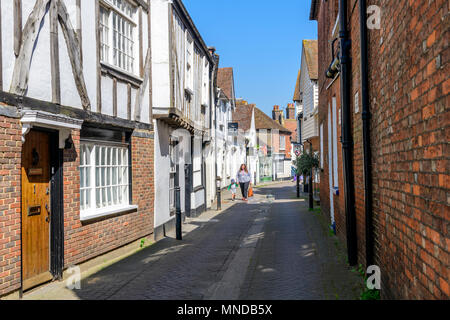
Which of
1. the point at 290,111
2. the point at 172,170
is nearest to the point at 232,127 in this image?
the point at 172,170

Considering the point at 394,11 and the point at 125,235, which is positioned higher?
the point at 394,11

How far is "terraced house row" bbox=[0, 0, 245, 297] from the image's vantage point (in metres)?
5.43

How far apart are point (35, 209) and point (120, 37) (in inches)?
169

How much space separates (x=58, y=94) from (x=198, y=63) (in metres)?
9.76

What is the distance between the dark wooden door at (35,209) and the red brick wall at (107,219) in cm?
36

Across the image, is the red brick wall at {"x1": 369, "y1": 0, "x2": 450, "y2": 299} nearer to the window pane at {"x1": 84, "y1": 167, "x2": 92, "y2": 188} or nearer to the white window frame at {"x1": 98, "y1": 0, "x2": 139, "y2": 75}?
the window pane at {"x1": 84, "y1": 167, "x2": 92, "y2": 188}

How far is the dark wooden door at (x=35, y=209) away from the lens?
19.0 ft

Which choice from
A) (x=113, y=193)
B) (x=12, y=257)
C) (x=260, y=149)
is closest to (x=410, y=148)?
(x=12, y=257)

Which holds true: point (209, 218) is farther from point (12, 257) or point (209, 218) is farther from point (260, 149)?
point (260, 149)

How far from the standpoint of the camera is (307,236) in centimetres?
1038

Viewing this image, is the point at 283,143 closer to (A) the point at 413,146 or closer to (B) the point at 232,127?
(B) the point at 232,127

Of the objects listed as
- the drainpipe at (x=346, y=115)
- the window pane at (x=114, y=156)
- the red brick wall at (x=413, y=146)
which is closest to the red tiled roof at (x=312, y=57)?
the drainpipe at (x=346, y=115)

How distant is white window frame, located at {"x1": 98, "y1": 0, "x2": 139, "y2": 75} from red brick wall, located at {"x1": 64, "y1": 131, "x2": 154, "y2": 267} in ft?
5.35

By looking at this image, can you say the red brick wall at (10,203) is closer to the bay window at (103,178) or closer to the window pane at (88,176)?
the bay window at (103,178)
